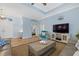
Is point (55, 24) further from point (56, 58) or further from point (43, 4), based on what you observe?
point (56, 58)

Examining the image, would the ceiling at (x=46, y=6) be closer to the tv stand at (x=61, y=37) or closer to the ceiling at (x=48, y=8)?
the ceiling at (x=48, y=8)

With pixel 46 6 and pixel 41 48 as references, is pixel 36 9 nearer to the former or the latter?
pixel 46 6

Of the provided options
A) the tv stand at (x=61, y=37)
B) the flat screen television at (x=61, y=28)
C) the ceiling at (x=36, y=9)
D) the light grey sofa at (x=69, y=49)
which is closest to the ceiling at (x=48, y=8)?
the ceiling at (x=36, y=9)

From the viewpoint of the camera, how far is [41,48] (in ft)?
3.73

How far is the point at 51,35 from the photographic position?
1.23 meters

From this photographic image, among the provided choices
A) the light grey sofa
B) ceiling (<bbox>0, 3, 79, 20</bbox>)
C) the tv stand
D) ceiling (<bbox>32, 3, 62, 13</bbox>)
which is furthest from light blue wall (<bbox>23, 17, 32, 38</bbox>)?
the light grey sofa

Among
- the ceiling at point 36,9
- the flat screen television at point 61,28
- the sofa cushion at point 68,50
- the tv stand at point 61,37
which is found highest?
the ceiling at point 36,9

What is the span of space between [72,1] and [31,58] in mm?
941

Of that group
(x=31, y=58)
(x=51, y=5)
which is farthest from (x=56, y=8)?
(x=31, y=58)

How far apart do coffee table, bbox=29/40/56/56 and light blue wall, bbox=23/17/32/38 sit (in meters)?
0.14

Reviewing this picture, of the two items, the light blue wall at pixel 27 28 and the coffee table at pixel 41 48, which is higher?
the light blue wall at pixel 27 28

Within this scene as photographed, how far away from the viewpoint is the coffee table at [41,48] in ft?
3.74

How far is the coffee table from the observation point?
1139mm

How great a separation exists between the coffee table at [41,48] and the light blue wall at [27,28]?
143 millimetres
